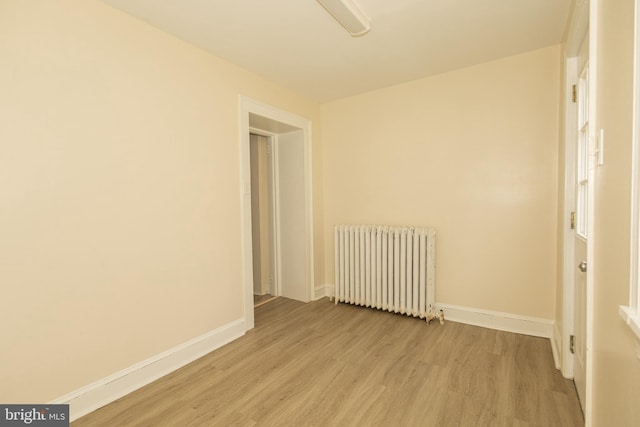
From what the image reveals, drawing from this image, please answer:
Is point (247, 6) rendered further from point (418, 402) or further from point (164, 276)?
point (418, 402)

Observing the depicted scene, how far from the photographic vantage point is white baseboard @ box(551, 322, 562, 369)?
6.80 feet

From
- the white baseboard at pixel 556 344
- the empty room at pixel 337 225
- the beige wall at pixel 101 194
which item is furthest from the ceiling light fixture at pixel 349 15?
the white baseboard at pixel 556 344

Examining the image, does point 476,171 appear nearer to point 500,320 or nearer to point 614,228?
point 500,320

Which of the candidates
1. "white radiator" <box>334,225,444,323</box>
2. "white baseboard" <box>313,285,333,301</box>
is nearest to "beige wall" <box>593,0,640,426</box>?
"white radiator" <box>334,225,444,323</box>

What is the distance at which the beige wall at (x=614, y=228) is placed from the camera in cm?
81

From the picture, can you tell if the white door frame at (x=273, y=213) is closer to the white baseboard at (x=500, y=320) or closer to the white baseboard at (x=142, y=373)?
the white baseboard at (x=142, y=373)

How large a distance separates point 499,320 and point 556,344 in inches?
18.9

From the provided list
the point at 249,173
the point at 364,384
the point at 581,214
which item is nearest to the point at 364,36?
the point at 249,173

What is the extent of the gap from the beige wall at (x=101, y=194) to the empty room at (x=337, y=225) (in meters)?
0.01

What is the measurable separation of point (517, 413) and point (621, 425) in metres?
0.97

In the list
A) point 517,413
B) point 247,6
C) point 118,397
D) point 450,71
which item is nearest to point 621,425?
point 517,413

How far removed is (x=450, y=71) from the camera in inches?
112
